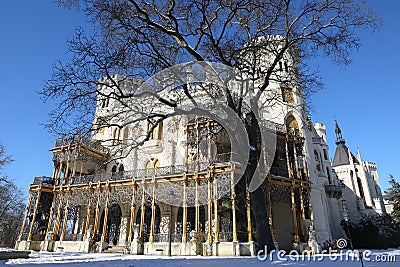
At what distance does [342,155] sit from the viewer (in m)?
47.6

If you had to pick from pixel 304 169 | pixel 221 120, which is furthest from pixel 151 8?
pixel 304 169

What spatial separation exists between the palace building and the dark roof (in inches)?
869

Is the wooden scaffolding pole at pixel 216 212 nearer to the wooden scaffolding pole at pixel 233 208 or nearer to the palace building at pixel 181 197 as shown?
the palace building at pixel 181 197

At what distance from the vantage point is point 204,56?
1151cm

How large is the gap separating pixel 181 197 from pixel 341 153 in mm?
39433

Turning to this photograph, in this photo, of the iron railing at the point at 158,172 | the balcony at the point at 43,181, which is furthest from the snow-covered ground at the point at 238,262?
the balcony at the point at 43,181

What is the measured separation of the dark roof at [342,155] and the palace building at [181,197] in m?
22.1

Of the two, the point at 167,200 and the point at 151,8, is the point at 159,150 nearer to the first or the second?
the point at 167,200

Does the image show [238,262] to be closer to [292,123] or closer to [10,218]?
[292,123]

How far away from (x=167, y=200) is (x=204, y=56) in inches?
438

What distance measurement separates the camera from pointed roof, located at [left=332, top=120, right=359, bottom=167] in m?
46.4

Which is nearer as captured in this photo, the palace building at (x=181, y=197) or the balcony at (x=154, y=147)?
the palace building at (x=181, y=197)

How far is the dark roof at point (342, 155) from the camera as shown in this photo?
46.3m

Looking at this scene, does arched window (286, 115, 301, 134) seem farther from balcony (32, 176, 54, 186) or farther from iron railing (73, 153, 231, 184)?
balcony (32, 176, 54, 186)
